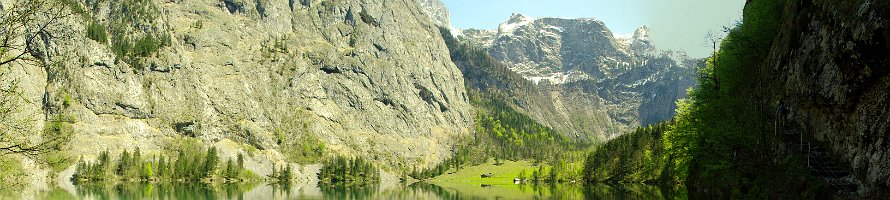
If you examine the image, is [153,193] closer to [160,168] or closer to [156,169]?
[160,168]

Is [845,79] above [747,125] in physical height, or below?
above

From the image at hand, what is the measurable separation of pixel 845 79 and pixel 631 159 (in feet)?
358

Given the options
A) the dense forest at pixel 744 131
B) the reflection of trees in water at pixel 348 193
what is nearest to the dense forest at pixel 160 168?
the reflection of trees in water at pixel 348 193

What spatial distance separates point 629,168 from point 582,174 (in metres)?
38.4

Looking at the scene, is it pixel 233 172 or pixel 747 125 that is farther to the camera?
pixel 233 172

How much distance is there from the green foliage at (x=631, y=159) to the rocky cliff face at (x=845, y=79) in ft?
239

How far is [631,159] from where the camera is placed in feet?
434

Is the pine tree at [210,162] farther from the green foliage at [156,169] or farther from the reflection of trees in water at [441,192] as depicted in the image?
the reflection of trees in water at [441,192]

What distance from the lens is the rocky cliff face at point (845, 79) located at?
23.3m

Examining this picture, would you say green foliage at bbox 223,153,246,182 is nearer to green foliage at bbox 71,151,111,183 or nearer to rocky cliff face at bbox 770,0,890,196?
green foliage at bbox 71,151,111,183

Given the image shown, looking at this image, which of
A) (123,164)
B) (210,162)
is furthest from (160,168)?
(210,162)

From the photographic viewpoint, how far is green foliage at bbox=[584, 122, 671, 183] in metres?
111

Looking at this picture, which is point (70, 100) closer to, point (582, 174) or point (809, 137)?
point (582, 174)

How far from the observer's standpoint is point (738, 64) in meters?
42.9
